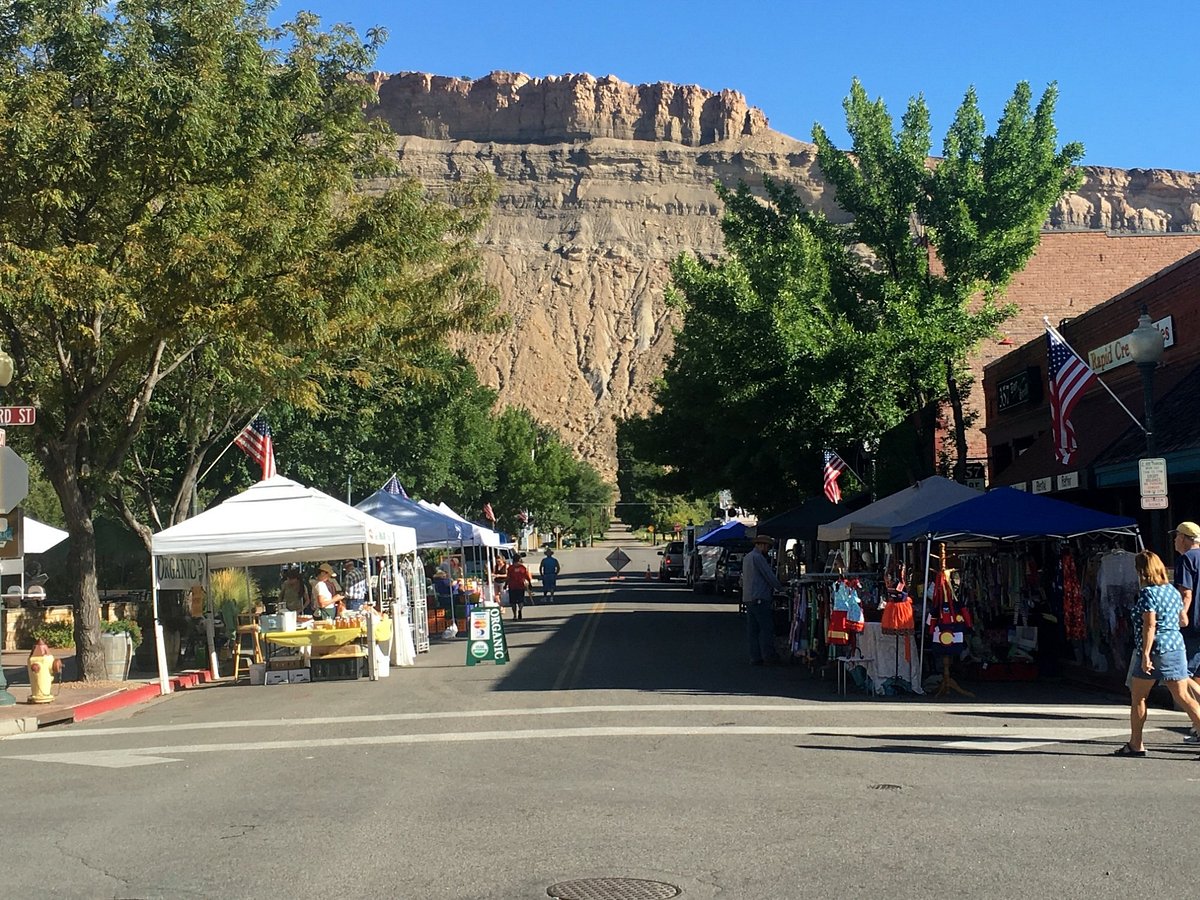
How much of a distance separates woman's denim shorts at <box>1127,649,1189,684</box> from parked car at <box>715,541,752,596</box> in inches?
1191

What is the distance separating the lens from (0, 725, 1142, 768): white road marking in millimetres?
11602

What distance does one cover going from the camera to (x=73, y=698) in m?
16.6

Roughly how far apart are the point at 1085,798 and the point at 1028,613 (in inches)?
A: 335

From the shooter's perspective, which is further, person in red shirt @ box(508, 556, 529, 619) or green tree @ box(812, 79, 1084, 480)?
person in red shirt @ box(508, 556, 529, 619)

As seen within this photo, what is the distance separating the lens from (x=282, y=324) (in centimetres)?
1778

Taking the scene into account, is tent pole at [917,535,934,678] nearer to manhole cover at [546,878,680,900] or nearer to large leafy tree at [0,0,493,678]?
large leafy tree at [0,0,493,678]

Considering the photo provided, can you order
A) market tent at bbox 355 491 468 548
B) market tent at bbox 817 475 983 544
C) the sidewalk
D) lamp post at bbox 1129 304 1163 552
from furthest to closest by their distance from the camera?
market tent at bbox 355 491 468 548 < market tent at bbox 817 475 983 544 < the sidewalk < lamp post at bbox 1129 304 1163 552

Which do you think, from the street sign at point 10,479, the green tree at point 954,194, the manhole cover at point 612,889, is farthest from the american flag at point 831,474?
the manhole cover at point 612,889

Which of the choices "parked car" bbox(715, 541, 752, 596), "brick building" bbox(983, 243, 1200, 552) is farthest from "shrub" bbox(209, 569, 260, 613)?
"parked car" bbox(715, 541, 752, 596)

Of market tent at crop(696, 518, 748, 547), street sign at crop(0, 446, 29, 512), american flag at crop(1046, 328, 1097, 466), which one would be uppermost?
american flag at crop(1046, 328, 1097, 466)

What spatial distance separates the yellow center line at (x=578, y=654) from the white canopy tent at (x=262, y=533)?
3438mm

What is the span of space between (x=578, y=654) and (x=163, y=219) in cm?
918

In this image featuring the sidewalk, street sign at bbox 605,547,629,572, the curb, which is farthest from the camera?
street sign at bbox 605,547,629,572

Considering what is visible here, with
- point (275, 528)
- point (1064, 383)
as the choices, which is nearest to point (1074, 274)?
point (1064, 383)
